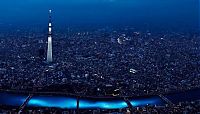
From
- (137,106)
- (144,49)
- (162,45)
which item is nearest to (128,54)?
(144,49)

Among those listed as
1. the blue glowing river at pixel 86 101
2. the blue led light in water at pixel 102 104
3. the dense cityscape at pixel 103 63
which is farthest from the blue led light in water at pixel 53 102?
the dense cityscape at pixel 103 63

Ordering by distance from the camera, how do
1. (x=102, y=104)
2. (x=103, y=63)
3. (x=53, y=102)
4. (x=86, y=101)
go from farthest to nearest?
(x=103, y=63)
(x=53, y=102)
(x=86, y=101)
(x=102, y=104)

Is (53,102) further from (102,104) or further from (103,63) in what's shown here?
(103,63)

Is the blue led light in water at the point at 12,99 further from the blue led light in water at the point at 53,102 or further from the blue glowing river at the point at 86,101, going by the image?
the blue led light in water at the point at 53,102

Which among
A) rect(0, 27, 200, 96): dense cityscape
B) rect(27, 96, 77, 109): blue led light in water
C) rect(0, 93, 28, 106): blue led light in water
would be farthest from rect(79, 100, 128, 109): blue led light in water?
rect(0, 93, 28, 106): blue led light in water

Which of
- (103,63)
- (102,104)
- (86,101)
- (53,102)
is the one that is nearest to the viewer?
(102,104)

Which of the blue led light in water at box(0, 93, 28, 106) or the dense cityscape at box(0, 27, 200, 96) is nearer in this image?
the blue led light in water at box(0, 93, 28, 106)

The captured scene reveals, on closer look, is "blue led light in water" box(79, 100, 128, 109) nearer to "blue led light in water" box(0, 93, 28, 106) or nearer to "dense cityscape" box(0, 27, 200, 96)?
"dense cityscape" box(0, 27, 200, 96)

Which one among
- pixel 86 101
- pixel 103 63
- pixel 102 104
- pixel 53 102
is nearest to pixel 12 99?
pixel 53 102
